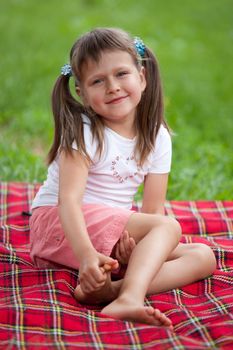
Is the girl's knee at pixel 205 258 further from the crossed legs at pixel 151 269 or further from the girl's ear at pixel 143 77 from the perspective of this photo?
the girl's ear at pixel 143 77

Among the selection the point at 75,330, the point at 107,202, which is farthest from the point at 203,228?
the point at 75,330

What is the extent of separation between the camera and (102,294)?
2.52 metres

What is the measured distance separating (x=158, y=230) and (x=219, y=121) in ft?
13.7

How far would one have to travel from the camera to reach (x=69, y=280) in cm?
275

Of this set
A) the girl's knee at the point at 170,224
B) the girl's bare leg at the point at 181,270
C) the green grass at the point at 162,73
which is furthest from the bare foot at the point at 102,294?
the green grass at the point at 162,73

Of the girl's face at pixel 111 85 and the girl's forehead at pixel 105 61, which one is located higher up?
the girl's forehead at pixel 105 61

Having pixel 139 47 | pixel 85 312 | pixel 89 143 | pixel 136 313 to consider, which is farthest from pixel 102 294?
pixel 139 47

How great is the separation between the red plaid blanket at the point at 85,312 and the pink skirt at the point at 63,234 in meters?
0.07

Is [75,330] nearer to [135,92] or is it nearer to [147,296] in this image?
[147,296]

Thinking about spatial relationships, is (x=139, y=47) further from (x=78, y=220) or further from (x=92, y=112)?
(x=78, y=220)

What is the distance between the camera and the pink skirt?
268 centimetres

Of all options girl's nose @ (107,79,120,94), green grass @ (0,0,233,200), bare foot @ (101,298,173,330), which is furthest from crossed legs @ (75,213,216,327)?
green grass @ (0,0,233,200)

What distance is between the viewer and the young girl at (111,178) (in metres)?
2.55

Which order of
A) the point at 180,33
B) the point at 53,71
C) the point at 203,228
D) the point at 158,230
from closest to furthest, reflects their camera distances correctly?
the point at 158,230
the point at 203,228
the point at 53,71
the point at 180,33
